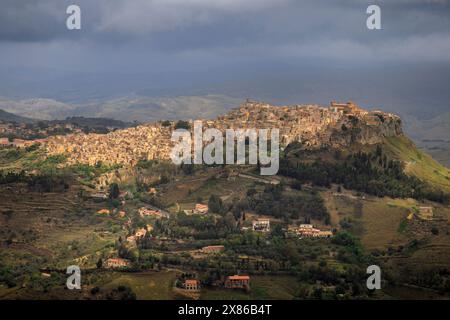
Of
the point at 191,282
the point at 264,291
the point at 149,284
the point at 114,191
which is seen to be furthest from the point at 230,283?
the point at 114,191

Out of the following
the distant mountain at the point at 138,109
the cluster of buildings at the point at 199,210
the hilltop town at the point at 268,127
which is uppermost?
the distant mountain at the point at 138,109

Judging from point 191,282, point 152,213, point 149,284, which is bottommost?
point 149,284

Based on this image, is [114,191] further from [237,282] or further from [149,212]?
[237,282]

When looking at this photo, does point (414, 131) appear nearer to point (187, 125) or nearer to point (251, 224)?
point (187, 125)

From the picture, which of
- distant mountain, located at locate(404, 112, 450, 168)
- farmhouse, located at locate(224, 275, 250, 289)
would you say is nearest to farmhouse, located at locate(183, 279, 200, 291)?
farmhouse, located at locate(224, 275, 250, 289)

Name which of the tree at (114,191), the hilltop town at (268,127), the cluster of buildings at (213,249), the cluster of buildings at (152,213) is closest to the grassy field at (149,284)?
the cluster of buildings at (213,249)

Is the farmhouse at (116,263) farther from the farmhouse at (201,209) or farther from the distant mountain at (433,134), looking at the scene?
the distant mountain at (433,134)
